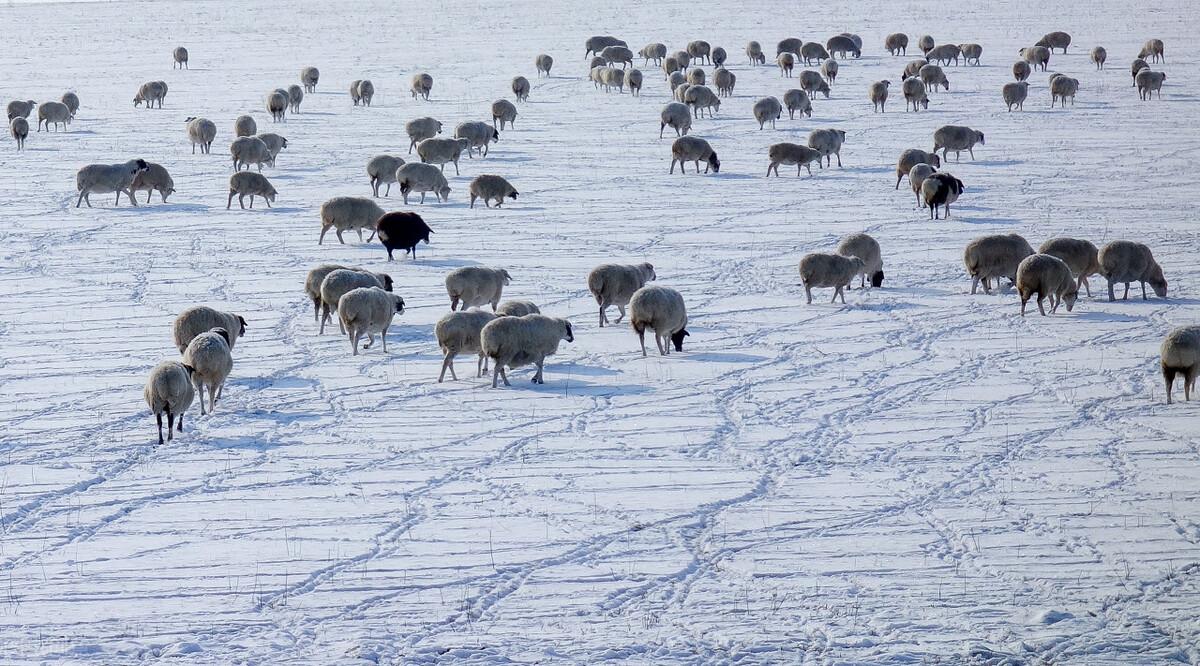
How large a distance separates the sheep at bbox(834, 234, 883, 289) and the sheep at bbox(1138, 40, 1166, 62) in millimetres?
29090

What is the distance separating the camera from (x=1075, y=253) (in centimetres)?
1658

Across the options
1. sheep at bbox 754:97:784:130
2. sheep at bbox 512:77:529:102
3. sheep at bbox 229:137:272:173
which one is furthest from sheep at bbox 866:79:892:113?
sheep at bbox 229:137:272:173

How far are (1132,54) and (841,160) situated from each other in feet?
73.4

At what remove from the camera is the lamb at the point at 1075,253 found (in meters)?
16.5

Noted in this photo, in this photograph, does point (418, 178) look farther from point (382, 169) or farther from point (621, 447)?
point (621, 447)

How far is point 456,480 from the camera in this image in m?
10.4

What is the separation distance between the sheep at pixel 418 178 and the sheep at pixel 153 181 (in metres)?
4.12

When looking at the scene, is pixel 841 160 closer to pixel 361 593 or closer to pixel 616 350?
pixel 616 350

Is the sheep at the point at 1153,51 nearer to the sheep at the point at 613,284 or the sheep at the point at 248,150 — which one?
the sheep at the point at 248,150

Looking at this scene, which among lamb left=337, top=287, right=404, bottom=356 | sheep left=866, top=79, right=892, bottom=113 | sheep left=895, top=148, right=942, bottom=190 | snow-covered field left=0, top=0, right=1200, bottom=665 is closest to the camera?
snow-covered field left=0, top=0, right=1200, bottom=665

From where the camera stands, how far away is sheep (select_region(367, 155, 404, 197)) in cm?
2405

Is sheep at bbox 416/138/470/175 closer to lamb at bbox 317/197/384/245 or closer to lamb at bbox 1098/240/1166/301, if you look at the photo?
lamb at bbox 317/197/384/245

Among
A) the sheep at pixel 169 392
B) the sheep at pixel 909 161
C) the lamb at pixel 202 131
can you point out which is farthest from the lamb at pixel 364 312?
the lamb at pixel 202 131

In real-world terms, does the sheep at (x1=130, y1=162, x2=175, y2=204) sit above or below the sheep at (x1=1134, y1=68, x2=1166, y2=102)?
below
